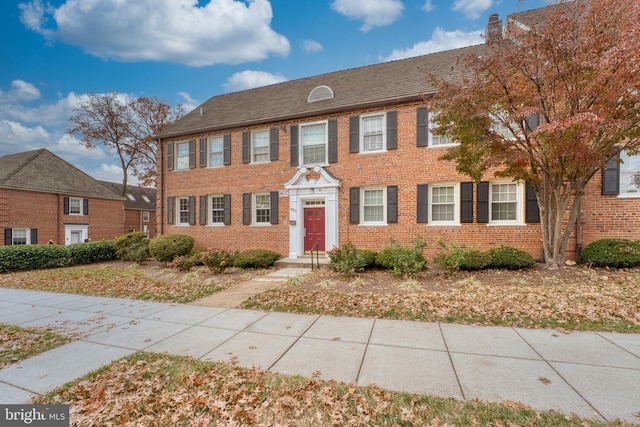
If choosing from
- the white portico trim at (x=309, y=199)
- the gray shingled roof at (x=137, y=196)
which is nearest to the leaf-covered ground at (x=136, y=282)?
the white portico trim at (x=309, y=199)

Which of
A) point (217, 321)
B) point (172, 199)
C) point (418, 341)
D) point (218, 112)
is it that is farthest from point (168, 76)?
point (418, 341)

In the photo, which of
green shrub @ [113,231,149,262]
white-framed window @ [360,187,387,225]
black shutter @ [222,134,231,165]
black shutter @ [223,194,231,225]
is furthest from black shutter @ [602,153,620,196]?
green shrub @ [113,231,149,262]

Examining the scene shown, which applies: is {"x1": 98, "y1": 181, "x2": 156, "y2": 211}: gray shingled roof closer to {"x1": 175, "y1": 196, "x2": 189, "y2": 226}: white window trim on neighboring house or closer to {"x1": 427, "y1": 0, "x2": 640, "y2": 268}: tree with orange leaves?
{"x1": 175, "y1": 196, "x2": 189, "y2": 226}: white window trim on neighboring house

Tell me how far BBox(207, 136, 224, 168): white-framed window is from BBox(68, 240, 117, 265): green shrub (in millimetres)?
7161

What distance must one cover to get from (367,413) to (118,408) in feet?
7.77

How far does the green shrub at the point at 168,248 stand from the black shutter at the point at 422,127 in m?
10.7

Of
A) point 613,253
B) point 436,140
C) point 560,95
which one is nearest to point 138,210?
point 436,140

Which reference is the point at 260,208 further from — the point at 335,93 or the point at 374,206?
the point at 335,93

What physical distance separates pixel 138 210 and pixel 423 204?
33363 mm

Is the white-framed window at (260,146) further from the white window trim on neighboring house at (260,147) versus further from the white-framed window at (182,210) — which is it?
the white-framed window at (182,210)

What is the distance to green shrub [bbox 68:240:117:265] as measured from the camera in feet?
44.2

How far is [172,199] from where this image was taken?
14.6m

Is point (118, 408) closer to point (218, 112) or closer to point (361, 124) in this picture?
point (361, 124)

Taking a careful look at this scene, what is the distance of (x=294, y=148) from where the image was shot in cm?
1220
